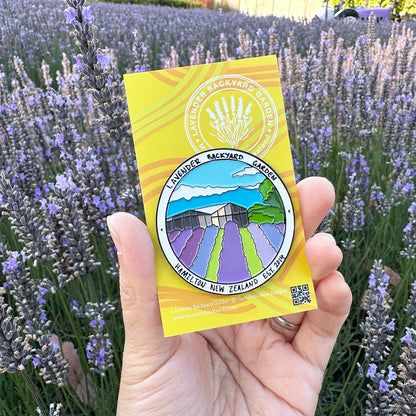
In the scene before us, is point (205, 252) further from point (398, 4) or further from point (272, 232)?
point (398, 4)

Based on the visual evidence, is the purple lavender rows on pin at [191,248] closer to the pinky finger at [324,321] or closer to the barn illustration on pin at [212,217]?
the barn illustration on pin at [212,217]

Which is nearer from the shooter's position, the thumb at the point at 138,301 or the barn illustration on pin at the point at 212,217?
the thumb at the point at 138,301

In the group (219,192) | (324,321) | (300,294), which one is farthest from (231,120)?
(324,321)

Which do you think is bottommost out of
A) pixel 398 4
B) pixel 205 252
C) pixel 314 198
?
pixel 205 252

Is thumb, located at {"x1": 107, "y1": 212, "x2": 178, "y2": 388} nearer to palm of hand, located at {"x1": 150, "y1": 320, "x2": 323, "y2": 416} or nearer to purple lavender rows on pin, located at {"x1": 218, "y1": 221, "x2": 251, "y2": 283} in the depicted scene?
palm of hand, located at {"x1": 150, "y1": 320, "x2": 323, "y2": 416}

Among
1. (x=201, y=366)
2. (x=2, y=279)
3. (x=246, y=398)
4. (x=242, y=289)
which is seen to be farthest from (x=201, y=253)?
(x=2, y=279)

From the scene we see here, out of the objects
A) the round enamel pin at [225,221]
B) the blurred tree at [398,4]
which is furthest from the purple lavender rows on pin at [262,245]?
the blurred tree at [398,4]

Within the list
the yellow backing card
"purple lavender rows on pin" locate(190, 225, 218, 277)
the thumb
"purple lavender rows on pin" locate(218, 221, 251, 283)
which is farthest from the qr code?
the thumb

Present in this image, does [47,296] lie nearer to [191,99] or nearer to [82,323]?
[82,323]
